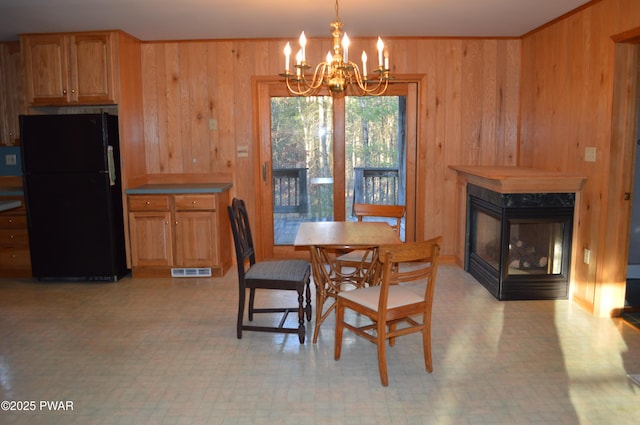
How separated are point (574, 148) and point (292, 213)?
282cm

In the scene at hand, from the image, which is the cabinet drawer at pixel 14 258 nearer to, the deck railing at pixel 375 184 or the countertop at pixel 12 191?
the countertop at pixel 12 191

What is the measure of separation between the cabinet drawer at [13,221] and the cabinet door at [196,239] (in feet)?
4.85

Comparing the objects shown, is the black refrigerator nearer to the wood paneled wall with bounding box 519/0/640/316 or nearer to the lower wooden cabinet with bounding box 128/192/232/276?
the lower wooden cabinet with bounding box 128/192/232/276

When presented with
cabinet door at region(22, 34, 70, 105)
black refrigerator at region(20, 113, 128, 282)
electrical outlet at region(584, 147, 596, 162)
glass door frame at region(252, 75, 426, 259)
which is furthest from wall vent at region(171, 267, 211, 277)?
electrical outlet at region(584, 147, 596, 162)

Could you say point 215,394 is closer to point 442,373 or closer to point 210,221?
point 442,373

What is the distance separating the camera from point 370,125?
5.50 meters

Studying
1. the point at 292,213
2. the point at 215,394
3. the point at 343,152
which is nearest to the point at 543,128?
the point at 343,152

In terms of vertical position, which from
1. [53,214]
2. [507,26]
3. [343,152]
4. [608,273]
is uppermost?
[507,26]

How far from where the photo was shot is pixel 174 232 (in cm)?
500

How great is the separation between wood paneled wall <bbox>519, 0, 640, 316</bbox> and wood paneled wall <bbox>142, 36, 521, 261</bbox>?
0.71 metres

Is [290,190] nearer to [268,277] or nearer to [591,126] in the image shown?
[268,277]

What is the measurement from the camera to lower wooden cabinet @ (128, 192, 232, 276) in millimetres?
4969

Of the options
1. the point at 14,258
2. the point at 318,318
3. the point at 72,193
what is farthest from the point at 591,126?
the point at 14,258

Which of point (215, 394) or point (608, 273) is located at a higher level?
point (608, 273)
